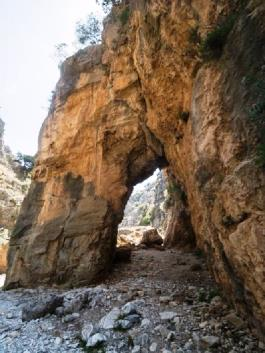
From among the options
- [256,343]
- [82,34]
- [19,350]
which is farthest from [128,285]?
[82,34]

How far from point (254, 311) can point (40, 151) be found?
1308cm

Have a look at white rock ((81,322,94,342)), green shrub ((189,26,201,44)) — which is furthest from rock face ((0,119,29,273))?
green shrub ((189,26,201,44))

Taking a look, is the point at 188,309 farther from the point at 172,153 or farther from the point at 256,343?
the point at 172,153

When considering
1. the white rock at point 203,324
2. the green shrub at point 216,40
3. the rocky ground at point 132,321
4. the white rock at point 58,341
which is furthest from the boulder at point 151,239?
the green shrub at point 216,40

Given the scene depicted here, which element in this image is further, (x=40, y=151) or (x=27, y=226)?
(x=40, y=151)

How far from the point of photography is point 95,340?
6871mm

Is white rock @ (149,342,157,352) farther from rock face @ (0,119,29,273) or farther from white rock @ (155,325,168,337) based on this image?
rock face @ (0,119,29,273)

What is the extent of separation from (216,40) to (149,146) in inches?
310

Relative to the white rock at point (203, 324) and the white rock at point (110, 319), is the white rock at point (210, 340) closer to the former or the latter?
the white rock at point (203, 324)

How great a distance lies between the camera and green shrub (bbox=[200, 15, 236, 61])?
731cm

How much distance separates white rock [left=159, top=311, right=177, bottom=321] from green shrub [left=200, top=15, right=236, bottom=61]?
6.68 meters

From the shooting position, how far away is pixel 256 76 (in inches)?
232

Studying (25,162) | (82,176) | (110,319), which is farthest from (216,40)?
(25,162)

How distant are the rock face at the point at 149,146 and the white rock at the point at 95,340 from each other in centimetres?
335
